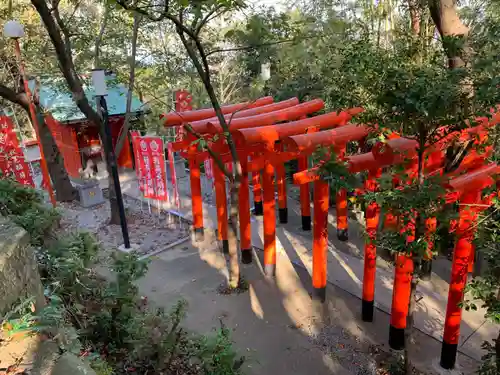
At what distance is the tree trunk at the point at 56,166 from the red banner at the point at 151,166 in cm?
269

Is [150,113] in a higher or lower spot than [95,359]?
higher

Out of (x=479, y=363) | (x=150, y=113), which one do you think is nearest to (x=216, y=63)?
(x=150, y=113)

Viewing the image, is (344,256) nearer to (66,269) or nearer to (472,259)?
(472,259)

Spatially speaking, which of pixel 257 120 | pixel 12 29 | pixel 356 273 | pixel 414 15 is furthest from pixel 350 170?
pixel 12 29

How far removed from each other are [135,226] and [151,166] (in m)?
1.61

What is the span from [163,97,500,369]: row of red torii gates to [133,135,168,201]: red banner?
2.96ft

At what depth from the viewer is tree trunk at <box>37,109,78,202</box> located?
1021 centimetres

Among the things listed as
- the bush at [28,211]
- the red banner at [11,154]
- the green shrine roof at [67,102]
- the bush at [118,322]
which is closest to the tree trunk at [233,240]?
the bush at [118,322]

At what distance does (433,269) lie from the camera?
25.0ft

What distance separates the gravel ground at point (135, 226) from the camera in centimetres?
862

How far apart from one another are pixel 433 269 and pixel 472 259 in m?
0.92

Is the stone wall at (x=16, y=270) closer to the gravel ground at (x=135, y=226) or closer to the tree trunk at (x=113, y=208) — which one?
the gravel ground at (x=135, y=226)

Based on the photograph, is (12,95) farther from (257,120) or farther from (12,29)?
(257,120)

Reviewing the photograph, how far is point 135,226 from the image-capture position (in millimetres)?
9523
